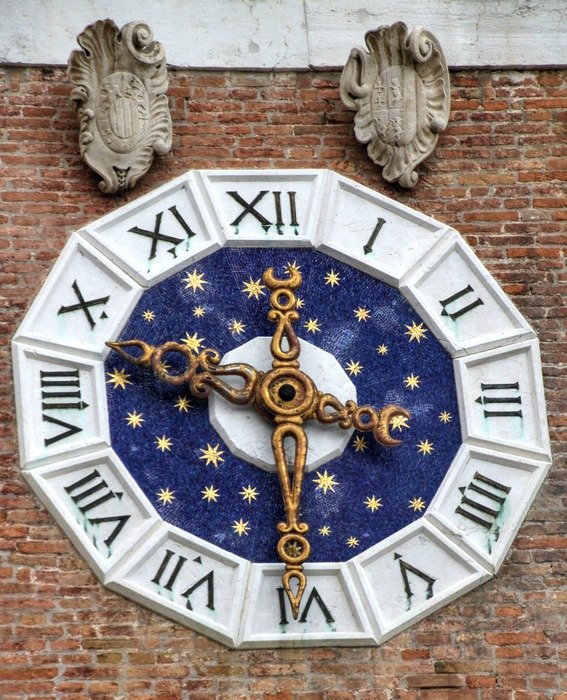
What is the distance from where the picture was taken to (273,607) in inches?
312

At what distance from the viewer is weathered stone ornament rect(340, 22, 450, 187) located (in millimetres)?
8609

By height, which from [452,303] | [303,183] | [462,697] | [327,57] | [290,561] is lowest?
[462,697]

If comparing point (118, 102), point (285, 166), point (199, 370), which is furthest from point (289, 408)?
point (118, 102)

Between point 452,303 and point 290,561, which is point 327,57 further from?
point 290,561

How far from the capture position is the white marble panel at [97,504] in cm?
789

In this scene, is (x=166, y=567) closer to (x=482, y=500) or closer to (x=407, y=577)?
(x=407, y=577)

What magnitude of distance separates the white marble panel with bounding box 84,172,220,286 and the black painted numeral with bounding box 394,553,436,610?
156cm

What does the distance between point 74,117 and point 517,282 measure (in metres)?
2.07

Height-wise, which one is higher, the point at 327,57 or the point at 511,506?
the point at 327,57

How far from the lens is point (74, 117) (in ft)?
28.0

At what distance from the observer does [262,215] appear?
333 inches

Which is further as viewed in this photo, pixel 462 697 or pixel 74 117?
pixel 74 117

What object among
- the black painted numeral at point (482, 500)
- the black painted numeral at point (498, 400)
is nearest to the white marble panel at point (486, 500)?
the black painted numeral at point (482, 500)

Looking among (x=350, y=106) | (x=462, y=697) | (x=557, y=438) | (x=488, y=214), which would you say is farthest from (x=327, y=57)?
(x=462, y=697)
